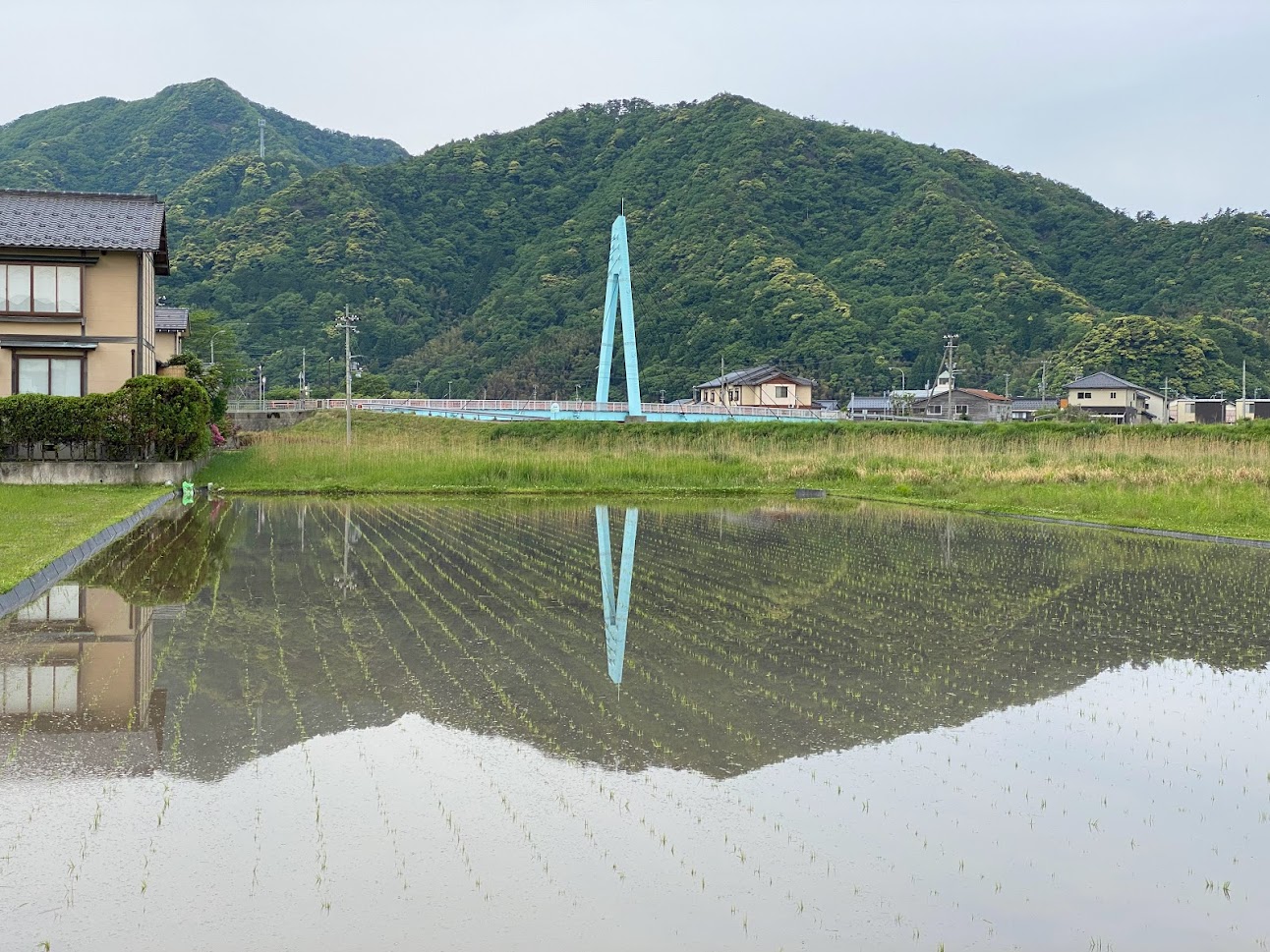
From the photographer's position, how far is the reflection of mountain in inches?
234

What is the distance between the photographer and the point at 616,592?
33.5 ft

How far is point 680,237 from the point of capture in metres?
73.2

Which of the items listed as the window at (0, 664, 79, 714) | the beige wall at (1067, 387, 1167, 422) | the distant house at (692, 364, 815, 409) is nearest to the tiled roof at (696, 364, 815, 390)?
the distant house at (692, 364, 815, 409)

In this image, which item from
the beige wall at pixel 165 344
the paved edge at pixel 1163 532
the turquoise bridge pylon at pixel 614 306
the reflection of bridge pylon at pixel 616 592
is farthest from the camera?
the turquoise bridge pylon at pixel 614 306

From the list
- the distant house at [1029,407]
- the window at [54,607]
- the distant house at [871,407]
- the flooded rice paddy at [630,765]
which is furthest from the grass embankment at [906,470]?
the distant house at [871,407]

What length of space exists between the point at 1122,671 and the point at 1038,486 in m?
14.1

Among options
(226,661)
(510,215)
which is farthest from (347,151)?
(226,661)

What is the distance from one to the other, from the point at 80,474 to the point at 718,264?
53573 mm

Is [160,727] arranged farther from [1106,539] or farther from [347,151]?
[347,151]

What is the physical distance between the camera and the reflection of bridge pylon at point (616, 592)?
7.59 m

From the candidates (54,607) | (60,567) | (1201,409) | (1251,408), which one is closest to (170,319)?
(60,567)

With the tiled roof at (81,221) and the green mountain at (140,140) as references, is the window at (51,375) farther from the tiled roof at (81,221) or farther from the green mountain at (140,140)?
the green mountain at (140,140)

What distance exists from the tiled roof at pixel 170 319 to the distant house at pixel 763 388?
3123cm

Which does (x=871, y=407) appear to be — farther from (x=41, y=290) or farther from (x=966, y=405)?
(x=41, y=290)
